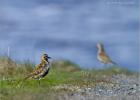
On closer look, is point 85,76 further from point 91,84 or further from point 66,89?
point 66,89

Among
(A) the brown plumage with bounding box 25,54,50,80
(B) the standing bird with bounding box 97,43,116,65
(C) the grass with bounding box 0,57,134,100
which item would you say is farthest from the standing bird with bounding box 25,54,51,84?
(B) the standing bird with bounding box 97,43,116,65

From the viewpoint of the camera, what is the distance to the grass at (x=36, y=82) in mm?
16922

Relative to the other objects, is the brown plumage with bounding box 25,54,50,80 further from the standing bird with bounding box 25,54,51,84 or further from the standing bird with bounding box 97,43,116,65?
the standing bird with bounding box 97,43,116,65

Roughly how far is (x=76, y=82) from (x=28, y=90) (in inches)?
121

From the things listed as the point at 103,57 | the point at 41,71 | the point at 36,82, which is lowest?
the point at 36,82

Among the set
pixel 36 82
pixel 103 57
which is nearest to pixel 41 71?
pixel 36 82

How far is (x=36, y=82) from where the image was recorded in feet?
64.8

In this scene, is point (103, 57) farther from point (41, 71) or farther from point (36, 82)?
point (41, 71)

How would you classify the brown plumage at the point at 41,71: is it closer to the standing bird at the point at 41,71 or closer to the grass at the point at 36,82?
the standing bird at the point at 41,71

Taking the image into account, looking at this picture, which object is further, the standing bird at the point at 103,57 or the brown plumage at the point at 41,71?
the standing bird at the point at 103,57

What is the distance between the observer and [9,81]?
65.3 feet

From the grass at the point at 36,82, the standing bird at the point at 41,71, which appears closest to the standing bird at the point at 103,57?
the grass at the point at 36,82

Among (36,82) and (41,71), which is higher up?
(41,71)

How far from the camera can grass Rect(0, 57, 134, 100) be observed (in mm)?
16922
